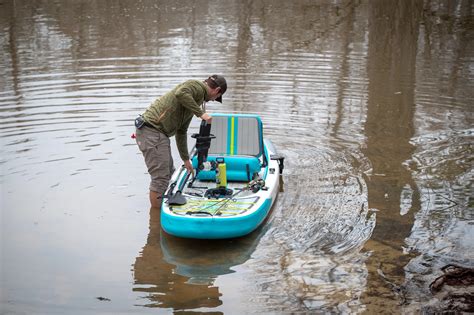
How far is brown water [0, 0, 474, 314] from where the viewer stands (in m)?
6.65

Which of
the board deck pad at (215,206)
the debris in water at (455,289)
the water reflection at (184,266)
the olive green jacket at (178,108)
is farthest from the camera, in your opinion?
the olive green jacket at (178,108)

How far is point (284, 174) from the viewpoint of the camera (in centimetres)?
968

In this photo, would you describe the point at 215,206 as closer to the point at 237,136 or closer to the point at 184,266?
the point at 184,266

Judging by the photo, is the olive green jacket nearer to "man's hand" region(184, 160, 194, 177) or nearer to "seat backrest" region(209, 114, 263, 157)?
"man's hand" region(184, 160, 194, 177)

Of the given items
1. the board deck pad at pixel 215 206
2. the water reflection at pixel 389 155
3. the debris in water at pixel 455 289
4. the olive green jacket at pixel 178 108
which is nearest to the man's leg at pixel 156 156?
the olive green jacket at pixel 178 108

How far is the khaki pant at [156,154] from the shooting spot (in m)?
8.08

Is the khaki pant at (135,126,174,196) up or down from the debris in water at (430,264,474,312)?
up

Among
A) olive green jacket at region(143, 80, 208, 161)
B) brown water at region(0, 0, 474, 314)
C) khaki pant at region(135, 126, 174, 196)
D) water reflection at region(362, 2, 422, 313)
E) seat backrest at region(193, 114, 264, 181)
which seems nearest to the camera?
brown water at region(0, 0, 474, 314)

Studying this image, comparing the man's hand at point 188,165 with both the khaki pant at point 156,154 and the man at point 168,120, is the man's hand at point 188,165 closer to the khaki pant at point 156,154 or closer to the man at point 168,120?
the man at point 168,120

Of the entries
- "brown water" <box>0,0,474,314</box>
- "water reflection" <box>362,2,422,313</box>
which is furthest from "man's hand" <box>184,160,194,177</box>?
"water reflection" <box>362,2,422,313</box>

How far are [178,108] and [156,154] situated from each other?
0.59 metres

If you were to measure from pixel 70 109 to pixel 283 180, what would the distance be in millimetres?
4929

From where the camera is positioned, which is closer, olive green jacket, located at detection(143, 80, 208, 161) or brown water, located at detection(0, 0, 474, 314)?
brown water, located at detection(0, 0, 474, 314)

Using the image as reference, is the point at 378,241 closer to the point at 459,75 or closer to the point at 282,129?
the point at 282,129
